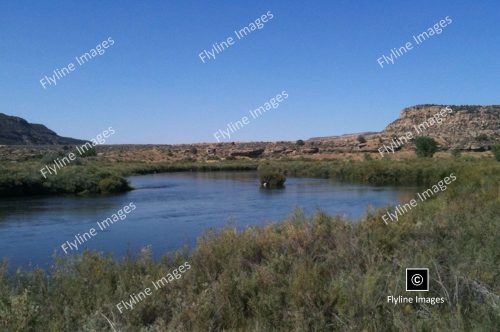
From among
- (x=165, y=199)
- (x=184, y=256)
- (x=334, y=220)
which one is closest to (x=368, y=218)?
(x=334, y=220)

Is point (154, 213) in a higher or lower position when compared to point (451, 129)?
higher

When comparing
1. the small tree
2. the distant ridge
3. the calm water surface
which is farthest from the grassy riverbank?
the distant ridge

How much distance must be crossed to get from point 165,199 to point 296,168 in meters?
23.3

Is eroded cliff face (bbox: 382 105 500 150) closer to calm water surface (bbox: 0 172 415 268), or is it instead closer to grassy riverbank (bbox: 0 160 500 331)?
calm water surface (bbox: 0 172 415 268)

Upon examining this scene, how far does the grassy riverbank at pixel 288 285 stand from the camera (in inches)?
175

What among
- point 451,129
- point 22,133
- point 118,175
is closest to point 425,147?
point 451,129

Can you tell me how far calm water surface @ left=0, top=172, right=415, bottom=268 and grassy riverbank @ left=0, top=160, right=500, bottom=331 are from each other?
7.75 feet

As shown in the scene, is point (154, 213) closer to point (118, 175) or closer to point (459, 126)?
point (118, 175)

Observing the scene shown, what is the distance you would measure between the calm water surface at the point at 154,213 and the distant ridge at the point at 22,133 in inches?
2507

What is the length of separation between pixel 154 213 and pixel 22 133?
79.2 metres

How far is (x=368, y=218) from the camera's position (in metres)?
8.66

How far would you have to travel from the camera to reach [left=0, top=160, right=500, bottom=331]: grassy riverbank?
444cm

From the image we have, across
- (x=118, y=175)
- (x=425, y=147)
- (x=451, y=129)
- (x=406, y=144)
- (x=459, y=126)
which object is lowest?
(x=459, y=126)

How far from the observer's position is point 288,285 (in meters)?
5.25
